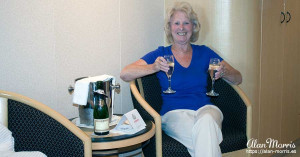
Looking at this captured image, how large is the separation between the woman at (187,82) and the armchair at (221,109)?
0.06 m

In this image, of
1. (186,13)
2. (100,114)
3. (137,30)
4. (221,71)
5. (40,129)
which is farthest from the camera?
(137,30)

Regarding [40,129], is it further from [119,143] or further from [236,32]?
[236,32]

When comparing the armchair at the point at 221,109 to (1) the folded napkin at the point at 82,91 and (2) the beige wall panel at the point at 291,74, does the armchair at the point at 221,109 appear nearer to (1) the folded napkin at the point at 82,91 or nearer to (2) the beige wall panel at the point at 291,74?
(1) the folded napkin at the point at 82,91

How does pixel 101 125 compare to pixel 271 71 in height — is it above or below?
below

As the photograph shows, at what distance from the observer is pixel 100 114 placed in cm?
190

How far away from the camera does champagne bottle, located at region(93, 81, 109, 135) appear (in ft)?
6.04

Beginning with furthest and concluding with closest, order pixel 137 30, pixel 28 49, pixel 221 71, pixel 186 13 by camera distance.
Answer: pixel 137 30 → pixel 186 13 → pixel 221 71 → pixel 28 49

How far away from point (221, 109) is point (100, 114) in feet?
3.42

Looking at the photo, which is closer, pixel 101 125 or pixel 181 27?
pixel 101 125

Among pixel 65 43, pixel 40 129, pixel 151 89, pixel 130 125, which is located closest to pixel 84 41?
pixel 65 43

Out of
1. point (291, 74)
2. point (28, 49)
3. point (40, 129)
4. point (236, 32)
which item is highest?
point (236, 32)

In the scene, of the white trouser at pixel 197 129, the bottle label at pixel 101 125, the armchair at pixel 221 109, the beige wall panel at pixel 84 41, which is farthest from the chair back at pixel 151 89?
the bottle label at pixel 101 125

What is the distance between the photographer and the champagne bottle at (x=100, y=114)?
6.04 ft

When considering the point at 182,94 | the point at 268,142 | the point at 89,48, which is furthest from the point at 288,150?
the point at 89,48
